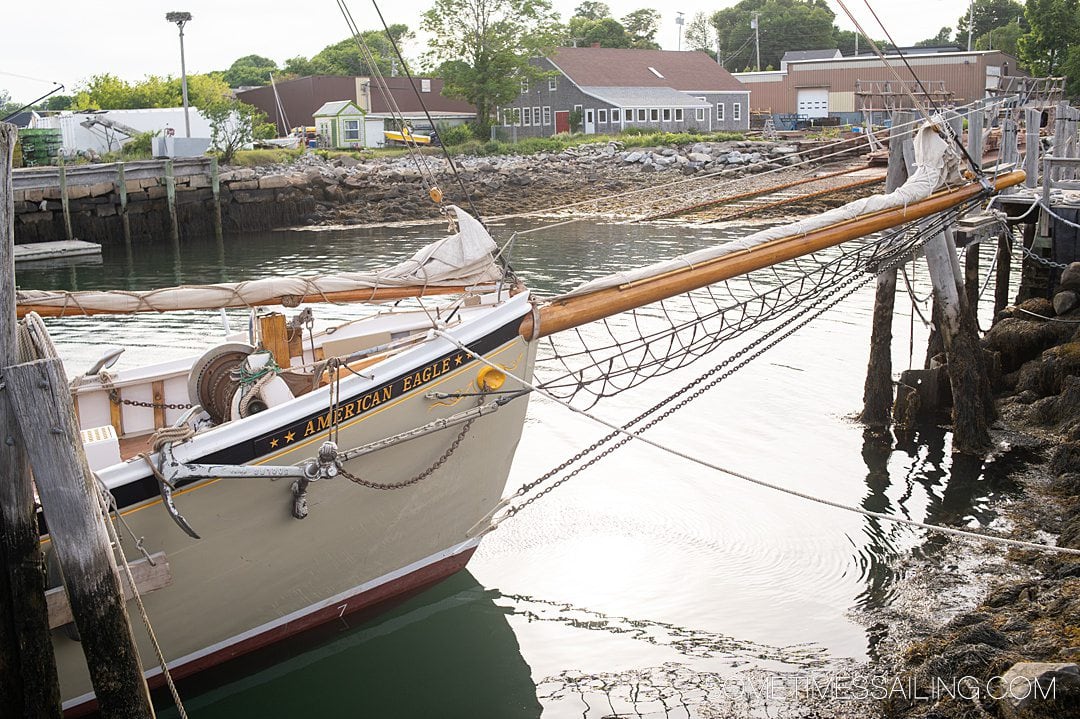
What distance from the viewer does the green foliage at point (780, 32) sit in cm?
9075

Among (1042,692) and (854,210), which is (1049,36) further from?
(1042,692)

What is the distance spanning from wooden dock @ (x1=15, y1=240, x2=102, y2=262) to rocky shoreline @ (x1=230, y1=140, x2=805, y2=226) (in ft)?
27.2

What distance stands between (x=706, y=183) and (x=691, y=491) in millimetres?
30080

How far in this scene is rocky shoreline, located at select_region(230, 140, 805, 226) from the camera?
38.6 meters

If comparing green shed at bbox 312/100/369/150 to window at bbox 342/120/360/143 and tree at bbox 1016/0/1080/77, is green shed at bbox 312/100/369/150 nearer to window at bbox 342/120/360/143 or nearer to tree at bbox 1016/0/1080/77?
window at bbox 342/120/360/143

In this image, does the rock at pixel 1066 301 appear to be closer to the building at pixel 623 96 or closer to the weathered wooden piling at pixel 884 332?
the weathered wooden piling at pixel 884 332

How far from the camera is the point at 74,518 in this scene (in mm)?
5078

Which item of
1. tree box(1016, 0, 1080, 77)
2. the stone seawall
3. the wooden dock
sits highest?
tree box(1016, 0, 1080, 77)

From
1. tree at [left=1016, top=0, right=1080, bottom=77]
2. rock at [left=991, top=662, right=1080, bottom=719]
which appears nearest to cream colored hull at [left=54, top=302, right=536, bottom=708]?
rock at [left=991, top=662, right=1080, bottom=719]

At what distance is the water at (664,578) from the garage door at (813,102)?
5248cm

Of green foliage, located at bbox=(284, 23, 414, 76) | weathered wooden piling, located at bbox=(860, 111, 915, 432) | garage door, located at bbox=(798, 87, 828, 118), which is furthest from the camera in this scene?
green foliage, located at bbox=(284, 23, 414, 76)

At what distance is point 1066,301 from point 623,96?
155 feet

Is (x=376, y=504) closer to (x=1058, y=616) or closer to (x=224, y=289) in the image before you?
(x=224, y=289)

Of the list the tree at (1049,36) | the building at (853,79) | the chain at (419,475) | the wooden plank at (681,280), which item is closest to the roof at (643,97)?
the building at (853,79)
